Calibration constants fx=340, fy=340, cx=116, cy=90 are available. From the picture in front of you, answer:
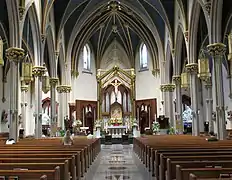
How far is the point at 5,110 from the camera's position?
2925cm

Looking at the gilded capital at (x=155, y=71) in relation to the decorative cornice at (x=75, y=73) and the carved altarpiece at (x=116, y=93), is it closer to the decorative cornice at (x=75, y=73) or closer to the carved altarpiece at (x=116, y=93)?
the carved altarpiece at (x=116, y=93)

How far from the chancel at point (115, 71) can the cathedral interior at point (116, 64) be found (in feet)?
0.23

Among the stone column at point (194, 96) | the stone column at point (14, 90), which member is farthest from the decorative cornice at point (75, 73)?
the stone column at point (14, 90)

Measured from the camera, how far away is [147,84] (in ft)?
125

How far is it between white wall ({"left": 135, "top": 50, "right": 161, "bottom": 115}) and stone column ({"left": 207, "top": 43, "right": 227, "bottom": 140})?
1788cm

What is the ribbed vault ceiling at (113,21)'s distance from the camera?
28.0 m

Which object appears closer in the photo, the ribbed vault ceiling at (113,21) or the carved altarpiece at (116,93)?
the ribbed vault ceiling at (113,21)

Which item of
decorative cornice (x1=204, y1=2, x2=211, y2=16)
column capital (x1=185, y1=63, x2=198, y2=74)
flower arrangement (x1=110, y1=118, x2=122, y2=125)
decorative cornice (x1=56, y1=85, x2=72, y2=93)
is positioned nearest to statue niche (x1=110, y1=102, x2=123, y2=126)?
flower arrangement (x1=110, y1=118, x2=122, y2=125)

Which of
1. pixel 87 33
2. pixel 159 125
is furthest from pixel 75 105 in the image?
pixel 159 125

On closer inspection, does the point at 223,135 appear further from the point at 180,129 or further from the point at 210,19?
the point at 180,129

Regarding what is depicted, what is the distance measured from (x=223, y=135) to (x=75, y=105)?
71.6 feet

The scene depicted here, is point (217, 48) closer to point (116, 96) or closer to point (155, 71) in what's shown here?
point (155, 71)

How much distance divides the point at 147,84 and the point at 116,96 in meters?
3.89

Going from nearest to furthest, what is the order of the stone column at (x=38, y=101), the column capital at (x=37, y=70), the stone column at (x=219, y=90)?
the stone column at (x=219, y=90) < the stone column at (x=38, y=101) < the column capital at (x=37, y=70)
